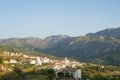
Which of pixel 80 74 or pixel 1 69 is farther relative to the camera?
pixel 80 74

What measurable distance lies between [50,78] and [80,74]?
24890 mm

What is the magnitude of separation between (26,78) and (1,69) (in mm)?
7121

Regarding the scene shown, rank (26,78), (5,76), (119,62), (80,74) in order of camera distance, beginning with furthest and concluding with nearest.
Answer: (119,62), (80,74), (26,78), (5,76)

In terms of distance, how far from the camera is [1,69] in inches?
2574

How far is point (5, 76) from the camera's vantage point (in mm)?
58094

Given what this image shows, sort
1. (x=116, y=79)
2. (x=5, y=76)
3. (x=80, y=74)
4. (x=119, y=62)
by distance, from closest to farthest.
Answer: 1. (x=5, y=76)
2. (x=116, y=79)
3. (x=80, y=74)
4. (x=119, y=62)

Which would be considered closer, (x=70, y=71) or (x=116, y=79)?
(x=116, y=79)

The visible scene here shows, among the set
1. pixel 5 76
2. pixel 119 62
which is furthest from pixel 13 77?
pixel 119 62

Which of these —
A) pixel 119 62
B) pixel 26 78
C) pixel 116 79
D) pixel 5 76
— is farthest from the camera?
pixel 119 62

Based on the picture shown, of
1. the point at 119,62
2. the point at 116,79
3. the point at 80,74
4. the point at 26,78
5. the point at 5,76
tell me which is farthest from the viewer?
the point at 119,62

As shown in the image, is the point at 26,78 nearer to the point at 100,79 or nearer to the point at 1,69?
the point at 1,69

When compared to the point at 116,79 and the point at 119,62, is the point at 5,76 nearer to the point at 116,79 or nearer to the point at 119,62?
the point at 116,79

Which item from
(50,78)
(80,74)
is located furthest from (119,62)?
(50,78)

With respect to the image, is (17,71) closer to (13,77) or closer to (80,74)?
(13,77)
